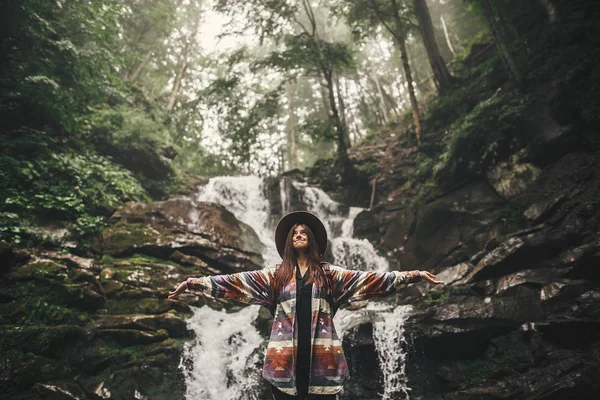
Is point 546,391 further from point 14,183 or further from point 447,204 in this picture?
point 14,183

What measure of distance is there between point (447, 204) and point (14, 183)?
41.4 feet

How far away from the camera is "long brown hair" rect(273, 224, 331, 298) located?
2.38 m

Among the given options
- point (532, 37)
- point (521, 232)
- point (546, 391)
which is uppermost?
point (532, 37)

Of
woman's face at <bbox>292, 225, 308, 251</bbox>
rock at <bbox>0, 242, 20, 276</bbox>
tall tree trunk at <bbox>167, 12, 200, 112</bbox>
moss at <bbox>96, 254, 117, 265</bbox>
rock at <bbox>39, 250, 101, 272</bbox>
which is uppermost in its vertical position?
tall tree trunk at <bbox>167, 12, 200, 112</bbox>

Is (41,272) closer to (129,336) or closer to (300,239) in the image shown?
(129,336)

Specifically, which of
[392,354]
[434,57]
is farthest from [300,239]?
[434,57]

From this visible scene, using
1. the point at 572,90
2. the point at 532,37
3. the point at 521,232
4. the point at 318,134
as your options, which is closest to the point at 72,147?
the point at 318,134

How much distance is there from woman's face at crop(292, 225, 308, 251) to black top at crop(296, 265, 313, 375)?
9.3 inches

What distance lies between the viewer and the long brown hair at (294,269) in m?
2.38

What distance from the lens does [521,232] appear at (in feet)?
23.7

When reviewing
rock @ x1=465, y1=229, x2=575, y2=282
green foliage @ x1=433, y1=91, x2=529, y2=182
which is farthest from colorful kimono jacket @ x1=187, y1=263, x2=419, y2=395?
green foliage @ x1=433, y1=91, x2=529, y2=182

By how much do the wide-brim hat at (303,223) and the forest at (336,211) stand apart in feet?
13.8

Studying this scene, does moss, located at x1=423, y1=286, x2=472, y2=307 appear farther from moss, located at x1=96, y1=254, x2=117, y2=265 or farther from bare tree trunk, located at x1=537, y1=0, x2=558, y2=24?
bare tree trunk, located at x1=537, y1=0, x2=558, y2=24

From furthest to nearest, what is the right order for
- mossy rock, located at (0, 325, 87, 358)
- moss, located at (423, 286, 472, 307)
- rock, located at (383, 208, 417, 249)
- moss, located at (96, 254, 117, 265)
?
rock, located at (383, 208, 417, 249)
moss, located at (96, 254, 117, 265)
moss, located at (423, 286, 472, 307)
mossy rock, located at (0, 325, 87, 358)
